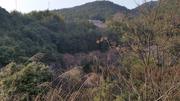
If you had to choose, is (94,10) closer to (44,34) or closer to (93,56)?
(44,34)

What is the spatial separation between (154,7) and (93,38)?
3050cm

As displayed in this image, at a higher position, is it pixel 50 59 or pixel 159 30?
pixel 159 30

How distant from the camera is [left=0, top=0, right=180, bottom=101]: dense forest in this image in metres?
5.27

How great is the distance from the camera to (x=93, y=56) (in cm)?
590

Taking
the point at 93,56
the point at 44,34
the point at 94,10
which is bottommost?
the point at 44,34

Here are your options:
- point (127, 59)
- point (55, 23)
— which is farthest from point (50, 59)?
point (127, 59)

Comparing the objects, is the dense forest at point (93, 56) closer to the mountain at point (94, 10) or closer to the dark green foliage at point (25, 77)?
the dark green foliage at point (25, 77)

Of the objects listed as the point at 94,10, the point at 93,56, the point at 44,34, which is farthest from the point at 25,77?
the point at 94,10

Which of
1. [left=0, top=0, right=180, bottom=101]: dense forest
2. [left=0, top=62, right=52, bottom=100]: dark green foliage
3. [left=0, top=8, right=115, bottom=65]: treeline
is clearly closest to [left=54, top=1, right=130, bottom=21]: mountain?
[left=0, top=0, right=180, bottom=101]: dense forest

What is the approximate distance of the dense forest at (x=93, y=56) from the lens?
5266 mm

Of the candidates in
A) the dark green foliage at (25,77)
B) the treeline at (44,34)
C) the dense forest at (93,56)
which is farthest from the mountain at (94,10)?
the dark green foliage at (25,77)

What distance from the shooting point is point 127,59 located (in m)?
12.5

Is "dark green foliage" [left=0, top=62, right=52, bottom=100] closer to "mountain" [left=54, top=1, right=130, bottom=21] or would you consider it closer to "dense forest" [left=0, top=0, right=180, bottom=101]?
"dense forest" [left=0, top=0, right=180, bottom=101]

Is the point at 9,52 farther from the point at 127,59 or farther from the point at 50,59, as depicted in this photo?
the point at 127,59
